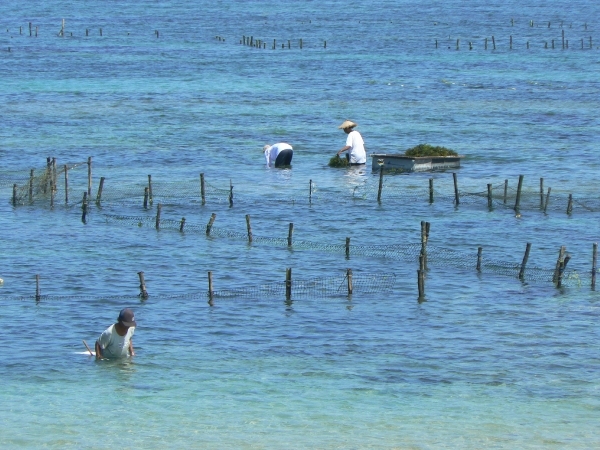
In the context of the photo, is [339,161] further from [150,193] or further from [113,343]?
[113,343]

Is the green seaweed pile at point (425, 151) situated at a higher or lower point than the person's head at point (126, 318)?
higher

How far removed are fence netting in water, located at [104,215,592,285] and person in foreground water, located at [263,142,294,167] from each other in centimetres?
1119

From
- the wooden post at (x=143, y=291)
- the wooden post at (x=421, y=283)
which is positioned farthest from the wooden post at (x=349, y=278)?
the wooden post at (x=143, y=291)

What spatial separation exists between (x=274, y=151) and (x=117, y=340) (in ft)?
87.4

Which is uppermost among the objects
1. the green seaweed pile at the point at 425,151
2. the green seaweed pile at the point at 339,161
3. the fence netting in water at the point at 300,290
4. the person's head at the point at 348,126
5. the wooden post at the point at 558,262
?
the person's head at the point at 348,126

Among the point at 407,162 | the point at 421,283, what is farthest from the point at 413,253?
the point at 407,162

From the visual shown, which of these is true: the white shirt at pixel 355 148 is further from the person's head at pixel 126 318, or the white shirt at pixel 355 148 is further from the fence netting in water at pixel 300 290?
the person's head at pixel 126 318

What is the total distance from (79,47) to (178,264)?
76219 mm

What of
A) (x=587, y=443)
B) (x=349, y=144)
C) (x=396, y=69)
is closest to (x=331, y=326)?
(x=587, y=443)

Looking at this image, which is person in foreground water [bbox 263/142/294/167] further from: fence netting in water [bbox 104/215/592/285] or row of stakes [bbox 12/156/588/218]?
fence netting in water [bbox 104/215/592/285]

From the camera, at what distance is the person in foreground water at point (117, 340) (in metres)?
22.8

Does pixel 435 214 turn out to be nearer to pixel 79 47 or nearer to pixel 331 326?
pixel 331 326

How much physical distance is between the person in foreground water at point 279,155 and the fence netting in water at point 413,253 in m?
11.2

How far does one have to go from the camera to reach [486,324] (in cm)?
2820
